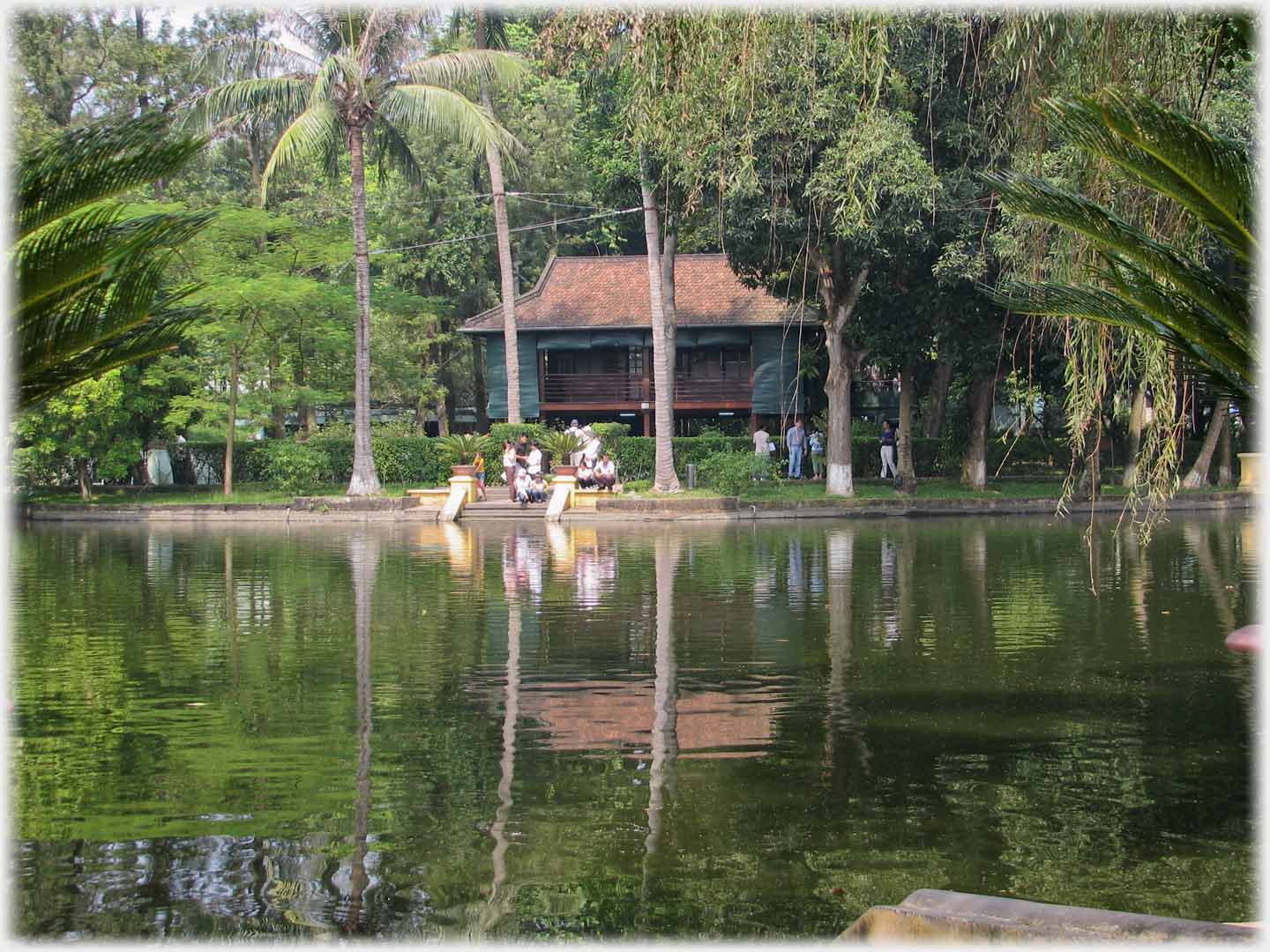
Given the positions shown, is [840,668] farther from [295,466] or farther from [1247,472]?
[1247,472]

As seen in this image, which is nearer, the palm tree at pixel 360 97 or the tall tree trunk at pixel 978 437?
the palm tree at pixel 360 97

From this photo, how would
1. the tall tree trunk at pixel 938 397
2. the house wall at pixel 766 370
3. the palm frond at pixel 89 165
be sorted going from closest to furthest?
the palm frond at pixel 89 165 < the tall tree trunk at pixel 938 397 < the house wall at pixel 766 370

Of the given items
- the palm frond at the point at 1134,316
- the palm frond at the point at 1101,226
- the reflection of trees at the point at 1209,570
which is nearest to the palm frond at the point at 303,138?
the reflection of trees at the point at 1209,570

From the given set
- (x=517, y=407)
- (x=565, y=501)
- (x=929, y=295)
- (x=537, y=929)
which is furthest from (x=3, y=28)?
(x=517, y=407)

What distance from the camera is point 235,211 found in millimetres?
33438

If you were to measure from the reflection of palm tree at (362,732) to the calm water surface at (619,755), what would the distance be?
0.10 feet

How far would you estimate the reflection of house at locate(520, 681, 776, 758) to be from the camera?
8547 mm

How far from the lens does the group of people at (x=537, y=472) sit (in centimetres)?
3091

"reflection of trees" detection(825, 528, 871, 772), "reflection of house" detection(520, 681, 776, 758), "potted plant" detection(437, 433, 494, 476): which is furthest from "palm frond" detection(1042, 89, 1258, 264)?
"potted plant" detection(437, 433, 494, 476)

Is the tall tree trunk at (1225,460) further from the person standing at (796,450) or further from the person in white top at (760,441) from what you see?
the person in white top at (760,441)

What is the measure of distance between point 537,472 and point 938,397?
39.6 feet

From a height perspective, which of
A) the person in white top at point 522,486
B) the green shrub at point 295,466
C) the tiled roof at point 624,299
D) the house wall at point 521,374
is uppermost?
the tiled roof at point 624,299

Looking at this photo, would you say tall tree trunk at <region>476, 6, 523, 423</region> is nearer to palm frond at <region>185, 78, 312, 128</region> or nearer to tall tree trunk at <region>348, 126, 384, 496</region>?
tall tree trunk at <region>348, 126, 384, 496</region>

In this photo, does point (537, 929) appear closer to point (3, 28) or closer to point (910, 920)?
point (910, 920)
